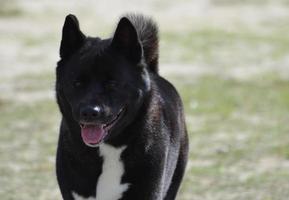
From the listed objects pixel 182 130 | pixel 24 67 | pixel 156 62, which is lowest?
pixel 24 67

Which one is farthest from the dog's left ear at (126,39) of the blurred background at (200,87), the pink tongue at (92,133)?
the blurred background at (200,87)

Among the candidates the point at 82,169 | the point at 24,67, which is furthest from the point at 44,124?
the point at 82,169

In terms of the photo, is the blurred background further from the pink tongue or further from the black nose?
the black nose

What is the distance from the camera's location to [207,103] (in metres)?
12.2

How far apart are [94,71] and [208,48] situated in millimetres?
11251

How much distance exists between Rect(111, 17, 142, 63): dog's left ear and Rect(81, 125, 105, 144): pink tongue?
0.49 meters

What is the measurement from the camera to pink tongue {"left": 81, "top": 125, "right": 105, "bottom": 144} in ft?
18.1

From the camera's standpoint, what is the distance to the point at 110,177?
5727 millimetres

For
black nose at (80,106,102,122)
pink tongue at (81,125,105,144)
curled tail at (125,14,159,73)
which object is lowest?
pink tongue at (81,125,105,144)

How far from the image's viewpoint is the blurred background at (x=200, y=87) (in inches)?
346

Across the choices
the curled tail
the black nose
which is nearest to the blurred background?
the curled tail

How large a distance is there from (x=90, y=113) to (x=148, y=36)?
1.10 m

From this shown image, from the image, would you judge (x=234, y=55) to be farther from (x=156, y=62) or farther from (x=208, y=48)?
(x=156, y=62)

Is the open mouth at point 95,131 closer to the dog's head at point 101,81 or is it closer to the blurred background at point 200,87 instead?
the dog's head at point 101,81
